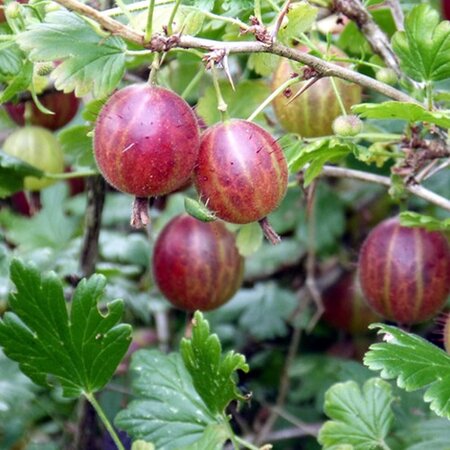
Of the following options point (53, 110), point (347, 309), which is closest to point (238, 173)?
point (53, 110)

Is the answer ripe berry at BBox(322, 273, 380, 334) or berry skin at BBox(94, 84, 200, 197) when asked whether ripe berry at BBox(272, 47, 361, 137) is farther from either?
ripe berry at BBox(322, 273, 380, 334)

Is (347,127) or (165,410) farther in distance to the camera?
(165,410)

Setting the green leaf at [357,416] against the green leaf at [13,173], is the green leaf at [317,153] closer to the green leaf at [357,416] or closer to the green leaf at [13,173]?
the green leaf at [357,416]

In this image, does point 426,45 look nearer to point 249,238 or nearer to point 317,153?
point 317,153

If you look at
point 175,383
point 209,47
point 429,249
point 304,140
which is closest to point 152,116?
point 209,47

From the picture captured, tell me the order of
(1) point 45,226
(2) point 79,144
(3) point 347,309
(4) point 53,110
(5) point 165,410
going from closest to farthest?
1. (5) point 165,410
2. (2) point 79,144
3. (4) point 53,110
4. (3) point 347,309
5. (1) point 45,226

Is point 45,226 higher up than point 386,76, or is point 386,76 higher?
point 386,76

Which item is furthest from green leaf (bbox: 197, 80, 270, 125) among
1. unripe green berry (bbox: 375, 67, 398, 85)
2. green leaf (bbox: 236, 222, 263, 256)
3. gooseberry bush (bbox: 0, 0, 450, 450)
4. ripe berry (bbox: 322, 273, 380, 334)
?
ripe berry (bbox: 322, 273, 380, 334)
